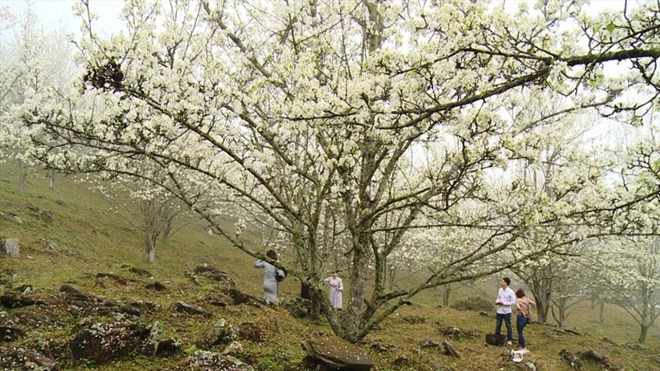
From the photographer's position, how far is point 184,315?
10.5m

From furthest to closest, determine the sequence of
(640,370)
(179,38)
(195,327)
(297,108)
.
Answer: (640,370), (195,327), (179,38), (297,108)

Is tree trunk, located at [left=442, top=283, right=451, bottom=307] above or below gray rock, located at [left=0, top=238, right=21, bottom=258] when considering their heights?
below

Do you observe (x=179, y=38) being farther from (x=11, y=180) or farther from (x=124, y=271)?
(x=11, y=180)

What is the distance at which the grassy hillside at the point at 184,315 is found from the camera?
8.56 m

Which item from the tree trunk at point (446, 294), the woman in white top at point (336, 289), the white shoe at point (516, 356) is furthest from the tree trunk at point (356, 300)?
the tree trunk at point (446, 294)

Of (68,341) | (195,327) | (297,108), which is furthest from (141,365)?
(297,108)

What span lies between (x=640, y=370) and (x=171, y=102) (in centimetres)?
1928

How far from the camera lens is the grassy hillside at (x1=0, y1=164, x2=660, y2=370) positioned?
8.56 m

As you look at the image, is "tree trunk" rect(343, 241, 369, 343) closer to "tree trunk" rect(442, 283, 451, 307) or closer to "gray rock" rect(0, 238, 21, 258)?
"gray rock" rect(0, 238, 21, 258)

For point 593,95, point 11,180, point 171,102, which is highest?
point 11,180

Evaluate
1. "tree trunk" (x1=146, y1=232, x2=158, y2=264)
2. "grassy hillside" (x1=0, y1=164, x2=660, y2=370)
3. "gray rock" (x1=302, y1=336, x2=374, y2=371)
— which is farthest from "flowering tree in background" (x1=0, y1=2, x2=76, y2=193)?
"gray rock" (x1=302, y1=336, x2=374, y2=371)

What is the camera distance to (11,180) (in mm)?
35344

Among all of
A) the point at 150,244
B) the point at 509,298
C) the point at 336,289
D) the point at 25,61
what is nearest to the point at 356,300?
the point at 509,298

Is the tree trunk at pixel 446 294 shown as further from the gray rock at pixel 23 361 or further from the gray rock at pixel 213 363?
the gray rock at pixel 23 361
